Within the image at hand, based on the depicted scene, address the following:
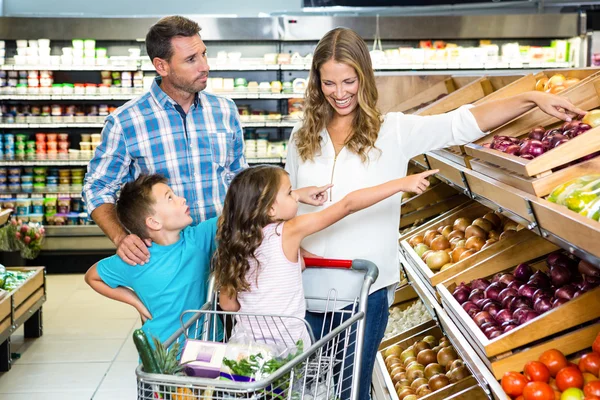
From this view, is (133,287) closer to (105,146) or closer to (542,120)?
(105,146)

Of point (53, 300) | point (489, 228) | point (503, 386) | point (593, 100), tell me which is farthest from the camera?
point (53, 300)

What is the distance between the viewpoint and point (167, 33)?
2664 millimetres

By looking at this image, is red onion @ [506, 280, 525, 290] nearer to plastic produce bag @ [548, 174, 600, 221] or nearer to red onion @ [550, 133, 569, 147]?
red onion @ [550, 133, 569, 147]

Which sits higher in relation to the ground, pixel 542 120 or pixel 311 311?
pixel 542 120

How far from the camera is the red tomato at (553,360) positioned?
2041 mm

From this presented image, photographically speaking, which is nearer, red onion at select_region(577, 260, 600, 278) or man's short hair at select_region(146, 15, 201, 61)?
red onion at select_region(577, 260, 600, 278)

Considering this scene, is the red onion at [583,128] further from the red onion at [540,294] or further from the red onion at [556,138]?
the red onion at [540,294]

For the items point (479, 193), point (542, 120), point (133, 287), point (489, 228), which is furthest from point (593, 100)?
point (133, 287)

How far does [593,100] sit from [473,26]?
509 cm

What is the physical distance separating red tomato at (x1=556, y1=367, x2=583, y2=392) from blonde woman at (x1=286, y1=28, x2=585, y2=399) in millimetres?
602

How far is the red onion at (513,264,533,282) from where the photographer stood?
8.76 ft

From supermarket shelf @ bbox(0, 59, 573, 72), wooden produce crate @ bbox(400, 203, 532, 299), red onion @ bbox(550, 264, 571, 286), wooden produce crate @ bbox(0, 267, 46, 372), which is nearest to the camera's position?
red onion @ bbox(550, 264, 571, 286)

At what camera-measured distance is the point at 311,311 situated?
2385 mm

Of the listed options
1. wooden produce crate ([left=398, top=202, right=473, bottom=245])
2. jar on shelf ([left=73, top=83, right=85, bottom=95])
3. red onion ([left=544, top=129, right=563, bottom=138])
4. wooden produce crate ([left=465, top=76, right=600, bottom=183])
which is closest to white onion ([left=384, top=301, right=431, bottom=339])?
wooden produce crate ([left=398, top=202, right=473, bottom=245])
